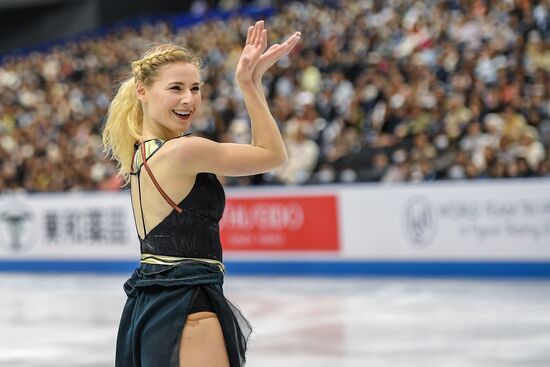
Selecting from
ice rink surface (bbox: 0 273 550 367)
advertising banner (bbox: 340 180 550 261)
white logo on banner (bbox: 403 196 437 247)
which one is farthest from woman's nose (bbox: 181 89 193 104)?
white logo on banner (bbox: 403 196 437 247)

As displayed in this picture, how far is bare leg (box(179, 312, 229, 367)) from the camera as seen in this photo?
3.31 meters

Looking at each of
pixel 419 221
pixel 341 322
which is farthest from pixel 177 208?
pixel 419 221

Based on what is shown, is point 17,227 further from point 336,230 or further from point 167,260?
point 167,260

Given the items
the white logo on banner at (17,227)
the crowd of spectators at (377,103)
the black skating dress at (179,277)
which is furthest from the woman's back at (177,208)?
the white logo on banner at (17,227)

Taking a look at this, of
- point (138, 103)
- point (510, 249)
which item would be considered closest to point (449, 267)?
point (510, 249)

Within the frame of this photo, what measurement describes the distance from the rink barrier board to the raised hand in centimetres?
1003

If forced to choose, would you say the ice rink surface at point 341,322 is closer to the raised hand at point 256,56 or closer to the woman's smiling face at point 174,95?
the woman's smiling face at point 174,95

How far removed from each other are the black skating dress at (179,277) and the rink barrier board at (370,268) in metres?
9.98

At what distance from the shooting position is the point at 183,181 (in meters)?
3.36

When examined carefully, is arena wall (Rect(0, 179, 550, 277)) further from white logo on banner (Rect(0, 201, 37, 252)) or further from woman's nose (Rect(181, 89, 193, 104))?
woman's nose (Rect(181, 89, 193, 104))

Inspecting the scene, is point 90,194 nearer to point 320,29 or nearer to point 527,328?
point 320,29

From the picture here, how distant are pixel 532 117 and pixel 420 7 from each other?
5290 millimetres

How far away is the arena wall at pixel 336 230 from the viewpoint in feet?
42.1

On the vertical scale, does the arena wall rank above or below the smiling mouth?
below
